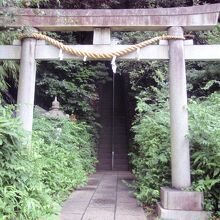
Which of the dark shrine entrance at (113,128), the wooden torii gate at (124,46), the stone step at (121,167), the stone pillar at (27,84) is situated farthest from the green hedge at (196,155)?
the dark shrine entrance at (113,128)

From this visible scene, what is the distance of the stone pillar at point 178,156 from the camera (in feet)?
16.3

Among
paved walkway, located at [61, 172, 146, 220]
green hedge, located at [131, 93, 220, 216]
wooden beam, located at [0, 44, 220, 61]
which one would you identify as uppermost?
wooden beam, located at [0, 44, 220, 61]

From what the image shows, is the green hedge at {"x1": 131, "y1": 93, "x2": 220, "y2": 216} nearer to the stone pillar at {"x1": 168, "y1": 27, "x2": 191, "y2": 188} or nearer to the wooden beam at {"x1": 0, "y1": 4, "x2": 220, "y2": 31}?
the stone pillar at {"x1": 168, "y1": 27, "x2": 191, "y2": 188}

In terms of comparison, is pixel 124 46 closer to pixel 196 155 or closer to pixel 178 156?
pixel 178 156

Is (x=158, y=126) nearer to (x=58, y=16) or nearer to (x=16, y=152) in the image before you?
(x=58, y=16)

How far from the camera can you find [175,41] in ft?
18.3

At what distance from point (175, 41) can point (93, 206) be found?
3.14 metres

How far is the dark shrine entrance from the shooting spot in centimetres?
1324

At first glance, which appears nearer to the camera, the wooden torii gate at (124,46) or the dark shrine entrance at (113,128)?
the wooden torii gate at (124,46)

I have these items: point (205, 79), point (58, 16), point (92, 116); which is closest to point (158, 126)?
point (58, 16)

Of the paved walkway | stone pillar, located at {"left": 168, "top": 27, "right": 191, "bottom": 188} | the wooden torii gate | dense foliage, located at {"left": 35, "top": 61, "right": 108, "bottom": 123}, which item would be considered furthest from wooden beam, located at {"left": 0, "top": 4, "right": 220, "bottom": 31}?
dense foliage, located at {"left": 35, "top": 61, "right": 108, "bottom": 123}

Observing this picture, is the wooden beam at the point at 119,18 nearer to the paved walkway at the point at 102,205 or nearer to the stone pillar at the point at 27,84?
the stone pillar at the point at 27,84

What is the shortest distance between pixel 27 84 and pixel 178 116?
259 centimetres

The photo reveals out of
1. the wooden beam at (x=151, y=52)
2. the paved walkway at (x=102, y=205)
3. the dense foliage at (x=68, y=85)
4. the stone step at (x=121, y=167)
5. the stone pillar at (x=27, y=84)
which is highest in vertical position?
the dense foliage at (x=68, y=85)
